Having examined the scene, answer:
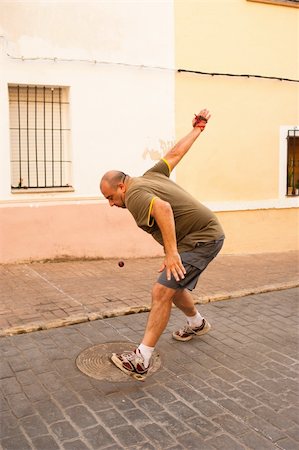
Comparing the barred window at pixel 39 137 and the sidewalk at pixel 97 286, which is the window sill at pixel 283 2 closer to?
the barred window at pixel 39 137

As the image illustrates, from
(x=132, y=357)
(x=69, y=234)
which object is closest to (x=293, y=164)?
(x=69, y=234)

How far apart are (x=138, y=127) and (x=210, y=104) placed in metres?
1.51

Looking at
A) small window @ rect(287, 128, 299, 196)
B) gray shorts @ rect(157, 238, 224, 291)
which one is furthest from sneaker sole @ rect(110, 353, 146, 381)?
small window @ rect(287, 128, 299, 196)

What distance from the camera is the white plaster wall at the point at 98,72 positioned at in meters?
7.29

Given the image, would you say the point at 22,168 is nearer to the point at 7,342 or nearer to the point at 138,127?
the point at 138,127

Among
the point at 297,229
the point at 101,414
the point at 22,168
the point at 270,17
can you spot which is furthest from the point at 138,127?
the point at 101,414

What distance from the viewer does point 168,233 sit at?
11.8 ft

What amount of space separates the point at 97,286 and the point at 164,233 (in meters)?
3.10

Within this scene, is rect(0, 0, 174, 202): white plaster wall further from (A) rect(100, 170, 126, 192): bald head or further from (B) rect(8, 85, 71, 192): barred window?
(A) rect(100, 170, 126, 192): bald head

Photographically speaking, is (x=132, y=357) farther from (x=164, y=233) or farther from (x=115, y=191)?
(x=115, y=191)

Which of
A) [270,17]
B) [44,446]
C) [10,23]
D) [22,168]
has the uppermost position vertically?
[270,17]

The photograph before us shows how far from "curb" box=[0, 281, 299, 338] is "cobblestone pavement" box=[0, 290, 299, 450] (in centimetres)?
9

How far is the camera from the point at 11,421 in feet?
10.5

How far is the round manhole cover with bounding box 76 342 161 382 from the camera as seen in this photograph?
154 inches
